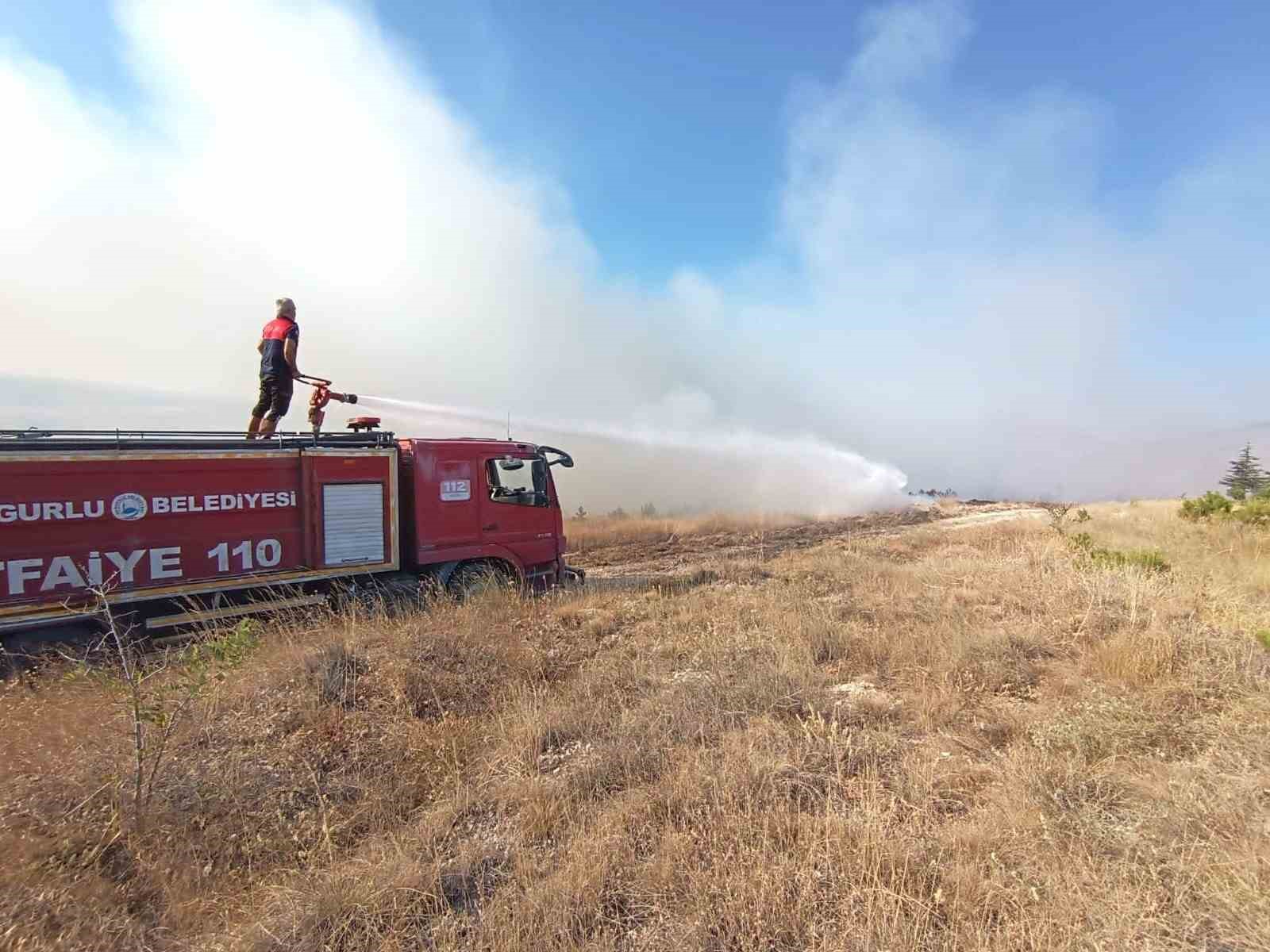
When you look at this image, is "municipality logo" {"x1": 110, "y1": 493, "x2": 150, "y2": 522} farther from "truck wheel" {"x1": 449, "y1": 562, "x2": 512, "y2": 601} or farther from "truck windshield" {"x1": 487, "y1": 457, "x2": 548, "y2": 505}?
"truck windshield" {"x1": 487, "y1": 457, "x2": 548, "y2": 505}

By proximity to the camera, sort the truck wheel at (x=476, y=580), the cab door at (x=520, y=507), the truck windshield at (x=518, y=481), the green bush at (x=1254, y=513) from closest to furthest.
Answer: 1. the truck wheel at (x=476, y=580)
2. the cab door at (x=520, y=507)
3. the truck windshield at (x=518, y=481)
4. the green bush at (x=1254, y=513)

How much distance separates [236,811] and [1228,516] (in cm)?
1811

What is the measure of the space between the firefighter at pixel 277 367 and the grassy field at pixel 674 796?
3.77 meters

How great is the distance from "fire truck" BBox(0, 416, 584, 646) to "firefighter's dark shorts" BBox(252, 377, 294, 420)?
2.74ft

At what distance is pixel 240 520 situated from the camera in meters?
7.39

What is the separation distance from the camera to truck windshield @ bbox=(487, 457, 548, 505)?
9836 mm

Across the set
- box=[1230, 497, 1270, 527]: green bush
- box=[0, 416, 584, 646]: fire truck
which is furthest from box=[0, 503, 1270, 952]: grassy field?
box=[1230, 497, 1270, 527]: green bush

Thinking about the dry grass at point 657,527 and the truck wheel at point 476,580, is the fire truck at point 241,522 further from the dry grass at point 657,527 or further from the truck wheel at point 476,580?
the dry grass at point 657,527

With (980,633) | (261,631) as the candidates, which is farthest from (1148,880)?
(261,631)

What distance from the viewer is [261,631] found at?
643 cm

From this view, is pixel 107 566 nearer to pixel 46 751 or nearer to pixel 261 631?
pixel 261 631

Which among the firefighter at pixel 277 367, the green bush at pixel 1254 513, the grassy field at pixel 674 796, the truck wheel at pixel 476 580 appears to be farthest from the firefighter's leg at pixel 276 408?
the green bush at pixel 1254 513

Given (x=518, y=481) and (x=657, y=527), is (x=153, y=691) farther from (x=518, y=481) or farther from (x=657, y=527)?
(x=657, y=527)

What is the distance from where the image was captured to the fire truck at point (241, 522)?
19.9 feet
